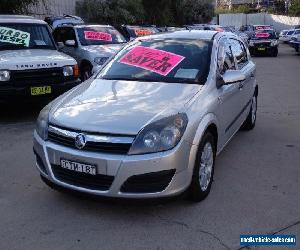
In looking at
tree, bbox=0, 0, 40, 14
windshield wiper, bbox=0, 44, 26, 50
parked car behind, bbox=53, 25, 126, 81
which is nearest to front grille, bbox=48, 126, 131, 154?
windshield wiper, bbox=0, 44, 26, 50

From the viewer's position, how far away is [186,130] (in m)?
3.76

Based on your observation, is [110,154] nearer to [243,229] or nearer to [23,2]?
[243,229]

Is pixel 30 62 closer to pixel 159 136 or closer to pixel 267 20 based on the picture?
pixel 159 136

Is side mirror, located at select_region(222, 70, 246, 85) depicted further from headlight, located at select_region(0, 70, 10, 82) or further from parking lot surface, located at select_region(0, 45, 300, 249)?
headlight, located at select_region(0, 70, 10, 82)

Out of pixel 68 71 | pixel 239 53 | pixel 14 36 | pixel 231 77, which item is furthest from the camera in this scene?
pixel 14 36

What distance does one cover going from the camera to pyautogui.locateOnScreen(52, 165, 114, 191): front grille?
364 cm

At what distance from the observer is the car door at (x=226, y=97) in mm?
4721

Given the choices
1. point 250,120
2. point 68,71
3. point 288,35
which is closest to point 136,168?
point 250,120

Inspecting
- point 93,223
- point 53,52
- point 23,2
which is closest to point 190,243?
point 93,223

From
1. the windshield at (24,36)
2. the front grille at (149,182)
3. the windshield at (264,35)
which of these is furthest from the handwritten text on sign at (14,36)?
the windshield at (264,35)

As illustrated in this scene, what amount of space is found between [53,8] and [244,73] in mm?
21427

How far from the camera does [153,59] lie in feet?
16.5

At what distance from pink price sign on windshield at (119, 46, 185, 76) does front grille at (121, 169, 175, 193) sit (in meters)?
1.51

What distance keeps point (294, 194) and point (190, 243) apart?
1.49 m
